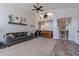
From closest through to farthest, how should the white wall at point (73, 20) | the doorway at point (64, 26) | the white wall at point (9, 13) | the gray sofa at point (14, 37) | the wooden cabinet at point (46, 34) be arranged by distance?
the gray sofa at point (14, 37) → the white wall at point (9, 13) → the white wall at point (73, 20) → the doorway at point (64, 26) → the wooden cabinet at point (46, 34)

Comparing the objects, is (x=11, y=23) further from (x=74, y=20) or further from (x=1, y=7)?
(x=74, y=20)

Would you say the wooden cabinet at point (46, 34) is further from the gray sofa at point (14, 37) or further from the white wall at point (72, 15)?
the gray sofa at point (14, 37)

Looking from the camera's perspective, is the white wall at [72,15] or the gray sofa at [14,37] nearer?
the gray sofa at [14,37]

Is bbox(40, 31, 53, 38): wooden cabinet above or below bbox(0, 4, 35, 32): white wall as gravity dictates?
below

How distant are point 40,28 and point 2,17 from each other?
4965mm

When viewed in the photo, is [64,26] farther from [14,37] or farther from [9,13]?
[9,13]

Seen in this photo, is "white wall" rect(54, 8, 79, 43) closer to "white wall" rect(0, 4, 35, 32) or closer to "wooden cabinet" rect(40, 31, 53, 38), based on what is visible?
"wooden cabinet" rect(40, 31, 53, 38)

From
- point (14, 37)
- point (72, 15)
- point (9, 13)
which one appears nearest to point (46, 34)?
point (72, 15)

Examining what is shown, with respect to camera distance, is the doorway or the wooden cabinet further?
the wooden cabinet

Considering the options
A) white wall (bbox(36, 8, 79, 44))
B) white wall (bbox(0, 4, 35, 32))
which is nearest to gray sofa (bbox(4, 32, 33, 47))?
white wall (bbox(0, 4, 35, 32))

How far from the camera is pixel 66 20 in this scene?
25.3 ft

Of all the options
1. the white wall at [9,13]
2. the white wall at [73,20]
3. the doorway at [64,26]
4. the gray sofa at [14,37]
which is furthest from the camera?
the doorway at [64,26]

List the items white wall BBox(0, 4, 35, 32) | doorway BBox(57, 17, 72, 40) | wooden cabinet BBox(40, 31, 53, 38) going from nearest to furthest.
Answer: white wall BBox(0, 4, 35, 32) → doorway BBox(57, 17, 72, 40) → wooden cabinet BBox(40, 31, 53, 38)

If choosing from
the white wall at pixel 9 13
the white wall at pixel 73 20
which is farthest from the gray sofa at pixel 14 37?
the white wall at pixel 73 20
